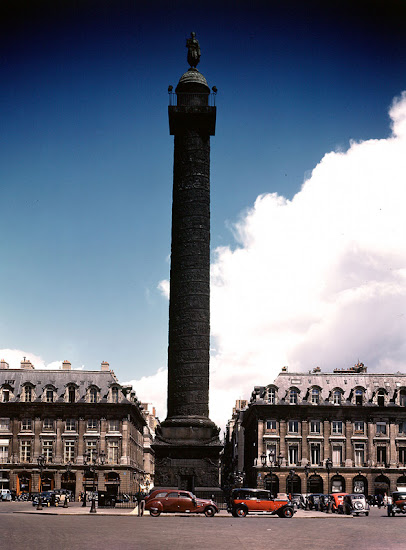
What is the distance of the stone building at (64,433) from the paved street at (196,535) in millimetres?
40841

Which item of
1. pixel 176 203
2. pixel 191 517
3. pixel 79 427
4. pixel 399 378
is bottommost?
pixel 191 517

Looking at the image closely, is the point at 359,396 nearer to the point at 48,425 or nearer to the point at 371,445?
the point at 371,445

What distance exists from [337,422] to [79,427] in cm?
2495

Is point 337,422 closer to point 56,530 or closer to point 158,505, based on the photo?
point 158,505

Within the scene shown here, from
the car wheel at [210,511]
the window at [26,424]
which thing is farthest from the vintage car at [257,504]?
the window at [26,424]

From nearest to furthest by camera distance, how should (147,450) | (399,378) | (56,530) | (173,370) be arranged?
(56,530) → (173,370) → (399,378) → (147,450)

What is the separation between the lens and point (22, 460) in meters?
70.6

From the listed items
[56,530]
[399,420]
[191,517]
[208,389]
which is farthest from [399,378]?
[56,530]

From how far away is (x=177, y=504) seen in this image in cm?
3509

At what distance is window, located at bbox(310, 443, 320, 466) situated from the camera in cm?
7000

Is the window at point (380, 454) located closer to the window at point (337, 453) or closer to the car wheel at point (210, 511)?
the window at point (337, 453)

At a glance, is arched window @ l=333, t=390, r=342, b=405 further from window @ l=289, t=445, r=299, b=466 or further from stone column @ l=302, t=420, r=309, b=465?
window @ l=289, t=445, r=299, b=466

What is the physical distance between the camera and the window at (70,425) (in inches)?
2817

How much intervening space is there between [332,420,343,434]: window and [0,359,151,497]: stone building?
1982 centimetres
